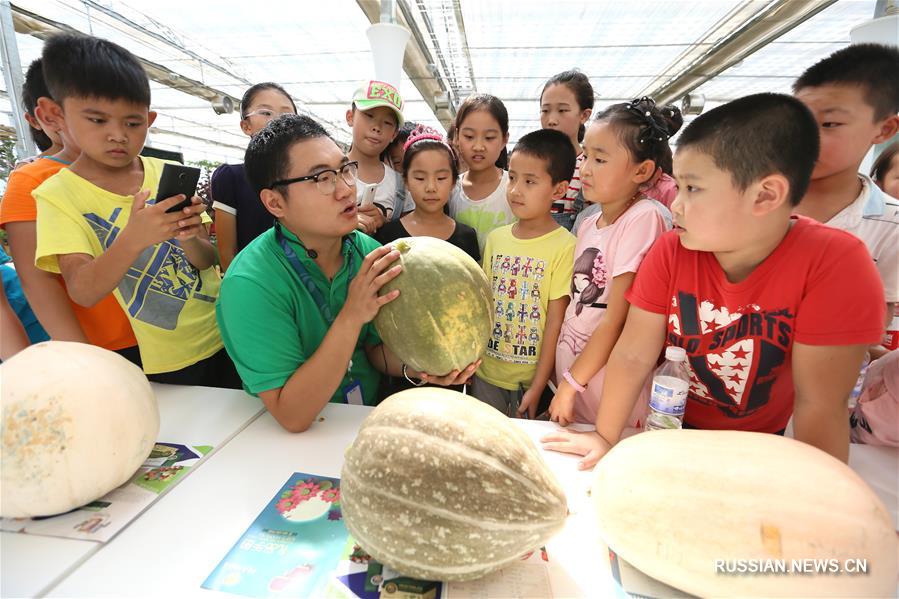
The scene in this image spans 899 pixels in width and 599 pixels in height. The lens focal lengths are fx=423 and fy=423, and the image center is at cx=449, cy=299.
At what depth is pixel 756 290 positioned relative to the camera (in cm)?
131

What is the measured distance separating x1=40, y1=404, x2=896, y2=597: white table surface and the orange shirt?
3.11ft

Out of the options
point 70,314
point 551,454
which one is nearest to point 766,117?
point 551,454

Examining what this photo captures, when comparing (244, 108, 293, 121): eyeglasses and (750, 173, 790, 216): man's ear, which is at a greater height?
(244, 108, 293, 121): eyeglasses

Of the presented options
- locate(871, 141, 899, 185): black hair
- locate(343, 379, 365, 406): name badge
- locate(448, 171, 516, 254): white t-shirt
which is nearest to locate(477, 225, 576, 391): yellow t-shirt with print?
locate(448, 171, 516, 254): white t-shirt

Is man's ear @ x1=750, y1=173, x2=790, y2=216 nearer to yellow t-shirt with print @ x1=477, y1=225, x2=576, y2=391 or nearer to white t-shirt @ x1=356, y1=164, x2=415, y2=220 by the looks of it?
yellow t-shirt with print @ x1=477, y1=225, x2=576, y2=391

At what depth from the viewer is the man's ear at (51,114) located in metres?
1.71

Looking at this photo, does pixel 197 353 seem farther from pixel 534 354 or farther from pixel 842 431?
pixel 842 431

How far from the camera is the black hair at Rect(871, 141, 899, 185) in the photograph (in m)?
2.88

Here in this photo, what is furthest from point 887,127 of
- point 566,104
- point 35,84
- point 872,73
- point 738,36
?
point 738,36

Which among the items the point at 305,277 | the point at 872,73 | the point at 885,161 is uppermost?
the point at 872,73

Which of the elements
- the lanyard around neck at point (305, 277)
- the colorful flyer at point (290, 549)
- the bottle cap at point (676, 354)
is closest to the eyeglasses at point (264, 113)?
A: the lanyard around neck at point (305, 277)

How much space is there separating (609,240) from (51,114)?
241 centimetres

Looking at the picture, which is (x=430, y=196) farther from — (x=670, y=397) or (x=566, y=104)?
(x=670, y=397)

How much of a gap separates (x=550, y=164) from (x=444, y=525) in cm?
176
